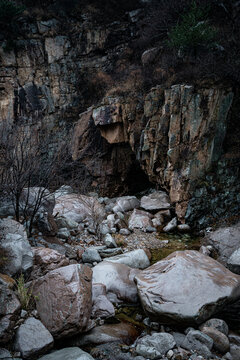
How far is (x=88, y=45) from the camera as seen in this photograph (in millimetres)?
15336

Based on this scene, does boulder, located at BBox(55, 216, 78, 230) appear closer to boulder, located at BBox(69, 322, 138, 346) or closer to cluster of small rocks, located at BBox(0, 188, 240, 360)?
cluster of small rocks, located at BBox(0, 188, 240, 360)

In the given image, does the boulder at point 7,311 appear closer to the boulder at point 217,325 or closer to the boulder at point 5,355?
the boulder at point 5,355

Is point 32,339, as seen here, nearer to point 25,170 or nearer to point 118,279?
point 118,279

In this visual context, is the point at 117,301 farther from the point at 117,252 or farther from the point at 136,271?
the point at 117,252

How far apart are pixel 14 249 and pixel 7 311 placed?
125 centimetres

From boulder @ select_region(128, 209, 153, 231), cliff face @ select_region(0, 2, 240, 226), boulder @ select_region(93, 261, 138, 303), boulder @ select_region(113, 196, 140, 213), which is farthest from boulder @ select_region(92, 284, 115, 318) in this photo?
boulder @ select_region(113, 196, 140, 213)

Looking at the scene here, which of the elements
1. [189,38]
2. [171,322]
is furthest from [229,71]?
[171,322]

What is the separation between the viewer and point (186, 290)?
11.9 ft

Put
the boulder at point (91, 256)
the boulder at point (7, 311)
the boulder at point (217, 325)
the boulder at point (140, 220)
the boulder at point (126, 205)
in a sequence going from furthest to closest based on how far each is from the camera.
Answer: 1. the boulder at point (126, 205)
2. the boulder at point (140, 220)
3. the boulder at point (91, 256)
4. the boulder at point (217, 325)
5. the boulder at point (7, 311)

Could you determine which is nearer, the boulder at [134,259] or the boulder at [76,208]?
the boulder at [134,259]

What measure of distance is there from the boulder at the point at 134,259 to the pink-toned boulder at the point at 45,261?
131cm

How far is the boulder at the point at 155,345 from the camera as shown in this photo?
2869mm

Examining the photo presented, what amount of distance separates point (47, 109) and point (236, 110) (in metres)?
11.4

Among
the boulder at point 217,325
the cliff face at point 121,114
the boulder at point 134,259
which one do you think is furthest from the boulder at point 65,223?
the boulder at point 217,325
